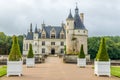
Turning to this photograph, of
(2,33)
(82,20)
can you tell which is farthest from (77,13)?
(2,33)

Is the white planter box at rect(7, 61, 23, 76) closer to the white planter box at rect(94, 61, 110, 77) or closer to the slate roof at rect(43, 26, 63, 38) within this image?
the white planter box at rect(94, 61, 110, 77)

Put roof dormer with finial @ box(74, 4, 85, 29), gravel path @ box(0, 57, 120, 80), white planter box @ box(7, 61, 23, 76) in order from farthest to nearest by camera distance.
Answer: roof dormer with finial @ box(74, 4, 85, 29) → white planter box @ box(7, 61, 23, 76) → gravel path @ box(0, 57, 120, 80)

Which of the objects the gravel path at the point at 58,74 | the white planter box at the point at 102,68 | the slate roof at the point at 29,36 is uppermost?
the slate roof at the point at 29,36

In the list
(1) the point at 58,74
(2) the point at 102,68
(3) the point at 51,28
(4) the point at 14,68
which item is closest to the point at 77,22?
(3) the point at 51,28

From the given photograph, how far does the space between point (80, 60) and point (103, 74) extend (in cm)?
1407

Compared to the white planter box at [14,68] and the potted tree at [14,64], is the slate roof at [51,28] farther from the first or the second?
the white planter box at [14,68]

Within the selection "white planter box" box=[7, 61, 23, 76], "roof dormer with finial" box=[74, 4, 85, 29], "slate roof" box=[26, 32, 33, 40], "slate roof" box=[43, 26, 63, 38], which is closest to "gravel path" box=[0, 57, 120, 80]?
"white planter box" box=[7, 61, 23, 76]

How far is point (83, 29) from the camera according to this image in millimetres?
68312

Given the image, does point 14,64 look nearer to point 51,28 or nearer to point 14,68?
point 14,68

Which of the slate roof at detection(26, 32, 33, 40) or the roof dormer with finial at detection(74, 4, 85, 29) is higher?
the roof dormer with finial at detection(74, 4, 85, 29)

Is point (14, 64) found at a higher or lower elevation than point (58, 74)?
higher

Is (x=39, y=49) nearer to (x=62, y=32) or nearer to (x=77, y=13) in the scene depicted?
(x=62, y=32)

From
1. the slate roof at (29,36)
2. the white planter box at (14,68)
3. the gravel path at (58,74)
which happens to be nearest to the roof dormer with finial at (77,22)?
the slate roof at (29,36)

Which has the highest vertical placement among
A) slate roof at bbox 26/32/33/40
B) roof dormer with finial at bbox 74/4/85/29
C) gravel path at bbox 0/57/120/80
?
roof dormer with finial at bbox 74/4/85/29
